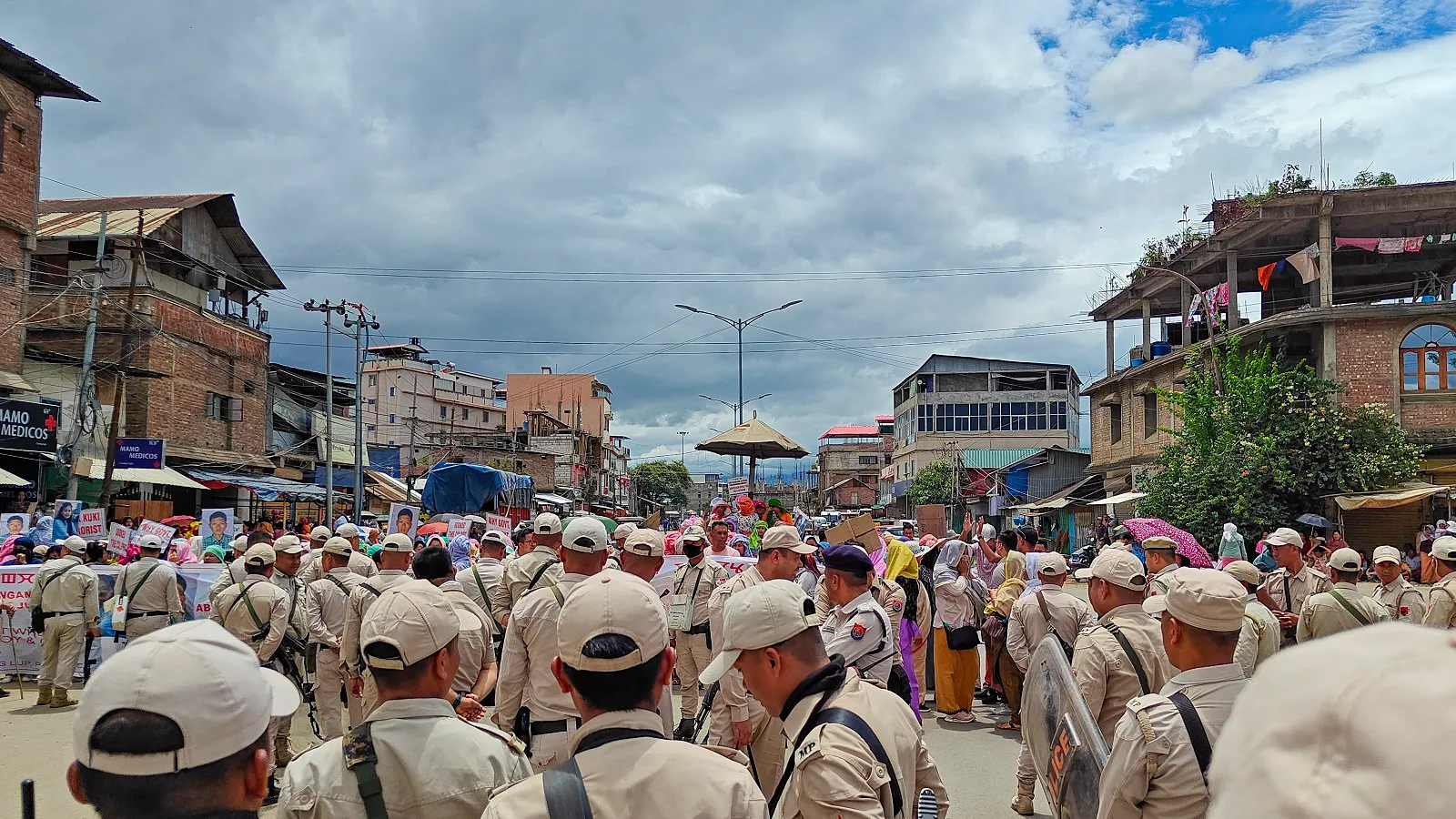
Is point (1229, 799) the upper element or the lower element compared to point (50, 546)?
upper

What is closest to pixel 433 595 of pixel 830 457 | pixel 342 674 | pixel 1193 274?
pixel 342 674

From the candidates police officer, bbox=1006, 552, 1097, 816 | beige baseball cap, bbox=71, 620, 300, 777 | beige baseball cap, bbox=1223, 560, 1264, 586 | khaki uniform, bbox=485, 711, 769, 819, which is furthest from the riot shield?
beige baseball cap, bbox=1223, 560, 1264, 586

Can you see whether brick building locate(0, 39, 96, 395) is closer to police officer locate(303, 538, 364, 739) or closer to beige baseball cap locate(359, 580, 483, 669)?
police officer locate(303, 538, 364, 739)

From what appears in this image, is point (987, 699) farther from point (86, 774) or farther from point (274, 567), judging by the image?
point (86, 774)

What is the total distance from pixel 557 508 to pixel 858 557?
38.4 meters

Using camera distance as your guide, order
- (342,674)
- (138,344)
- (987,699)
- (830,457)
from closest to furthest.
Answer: (342,674) → (987,699) → (138,344) → (830,457)

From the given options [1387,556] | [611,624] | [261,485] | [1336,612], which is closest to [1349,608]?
[1336,612]

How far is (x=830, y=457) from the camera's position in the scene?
93.6 m

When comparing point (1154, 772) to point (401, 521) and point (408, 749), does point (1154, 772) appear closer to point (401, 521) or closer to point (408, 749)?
point (408, 749)

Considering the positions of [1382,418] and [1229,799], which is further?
[1382,418]

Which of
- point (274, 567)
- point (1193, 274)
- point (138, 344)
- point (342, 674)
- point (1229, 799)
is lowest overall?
point (342, 674)

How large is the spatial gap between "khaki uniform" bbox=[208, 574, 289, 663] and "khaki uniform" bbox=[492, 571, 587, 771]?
3.41 meters

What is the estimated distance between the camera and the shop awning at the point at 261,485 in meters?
27.9

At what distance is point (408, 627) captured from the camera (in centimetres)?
306
